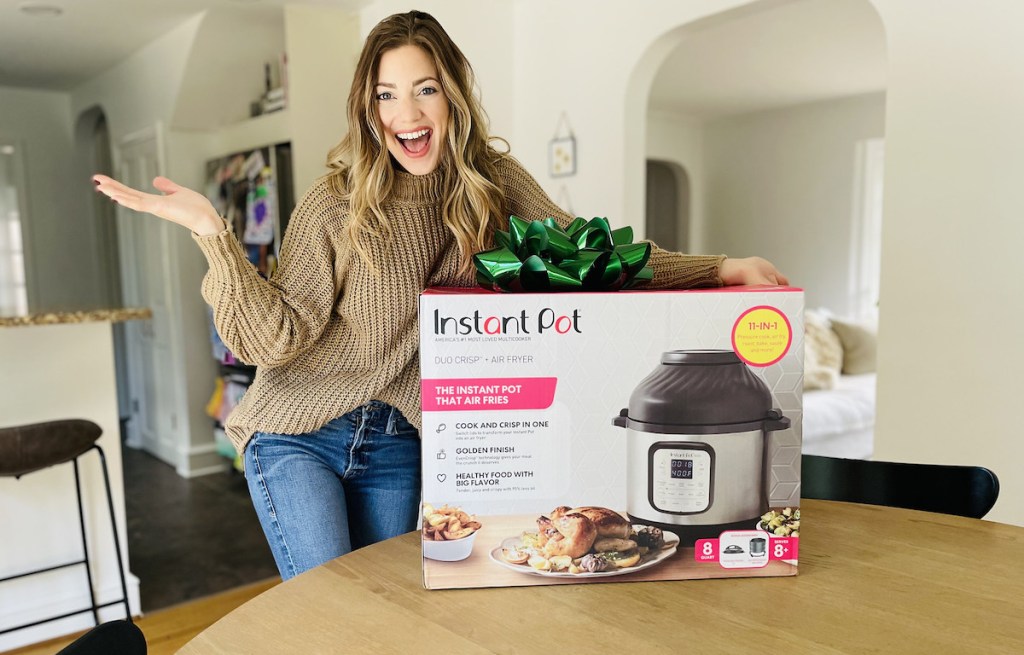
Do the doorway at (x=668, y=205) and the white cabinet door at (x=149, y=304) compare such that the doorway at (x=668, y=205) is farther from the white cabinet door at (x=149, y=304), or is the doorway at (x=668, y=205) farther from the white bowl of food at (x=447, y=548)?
the white bowl of food at (x=447, y=548)

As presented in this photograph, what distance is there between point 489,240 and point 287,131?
2.88 meters

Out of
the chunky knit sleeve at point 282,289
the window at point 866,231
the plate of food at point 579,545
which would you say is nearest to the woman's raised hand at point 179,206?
the chunky knit sleeve at point 282,289

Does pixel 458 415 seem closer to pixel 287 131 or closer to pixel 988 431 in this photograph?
pixel 988 431

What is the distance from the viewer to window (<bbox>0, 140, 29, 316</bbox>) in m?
5.45

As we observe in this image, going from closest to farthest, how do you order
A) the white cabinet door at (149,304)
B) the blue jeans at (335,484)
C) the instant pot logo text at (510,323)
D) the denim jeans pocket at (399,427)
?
the instant pot logo text at (510,323), the blue jeans at (335,484), the denim jeans pocket at (399,427), the white cabinet door at (149,304)

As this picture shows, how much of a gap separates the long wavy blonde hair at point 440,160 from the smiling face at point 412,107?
1 centimetres

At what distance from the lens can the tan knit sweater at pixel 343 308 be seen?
1.07 meters

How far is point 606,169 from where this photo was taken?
10.5 feet

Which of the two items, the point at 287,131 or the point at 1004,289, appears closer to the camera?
the point at 1004,289

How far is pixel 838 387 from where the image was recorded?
14.4 ft

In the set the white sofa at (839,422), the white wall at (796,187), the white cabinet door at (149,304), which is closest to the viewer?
the white sofa at (839,422)

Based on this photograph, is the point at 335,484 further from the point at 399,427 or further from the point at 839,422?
the point at 839,422

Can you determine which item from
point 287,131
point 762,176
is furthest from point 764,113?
point 287,131

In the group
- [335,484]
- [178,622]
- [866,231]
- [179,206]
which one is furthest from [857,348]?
[179,206]
